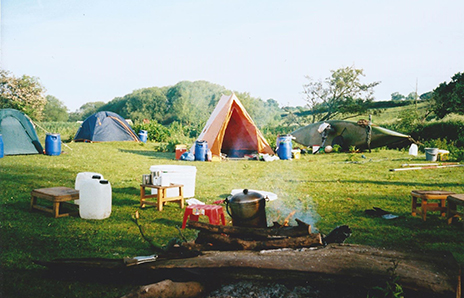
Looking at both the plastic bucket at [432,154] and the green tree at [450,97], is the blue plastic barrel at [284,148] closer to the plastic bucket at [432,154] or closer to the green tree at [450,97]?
the plastic bucket at [432,154]

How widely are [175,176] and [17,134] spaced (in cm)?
818

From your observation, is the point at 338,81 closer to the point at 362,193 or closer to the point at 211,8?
the point at 211,8

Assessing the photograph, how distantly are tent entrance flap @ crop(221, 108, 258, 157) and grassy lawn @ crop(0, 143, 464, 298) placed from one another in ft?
10.1

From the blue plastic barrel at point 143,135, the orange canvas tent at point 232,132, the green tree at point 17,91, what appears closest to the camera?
the orange canvas tent at point 232,132

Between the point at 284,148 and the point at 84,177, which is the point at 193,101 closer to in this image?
the point at 284,148

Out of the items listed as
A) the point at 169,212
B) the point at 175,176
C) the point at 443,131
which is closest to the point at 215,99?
the point at 443,131

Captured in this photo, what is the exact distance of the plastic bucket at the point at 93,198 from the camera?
14.4 feet

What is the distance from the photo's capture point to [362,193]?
19.7ft

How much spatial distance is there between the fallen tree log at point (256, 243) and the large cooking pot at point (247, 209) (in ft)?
2.22

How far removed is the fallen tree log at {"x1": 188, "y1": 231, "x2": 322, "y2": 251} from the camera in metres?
2.57

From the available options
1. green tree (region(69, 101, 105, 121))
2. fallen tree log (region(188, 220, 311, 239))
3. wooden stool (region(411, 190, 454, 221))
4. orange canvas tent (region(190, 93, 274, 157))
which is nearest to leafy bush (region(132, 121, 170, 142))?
orange canvas tent (region(190, 93, 274, 157))

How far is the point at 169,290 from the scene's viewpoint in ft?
6.64

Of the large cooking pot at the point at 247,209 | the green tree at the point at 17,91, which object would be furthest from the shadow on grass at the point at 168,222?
the green tree at the point at 17,91

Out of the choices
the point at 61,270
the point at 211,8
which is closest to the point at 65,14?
the point at 211,8
